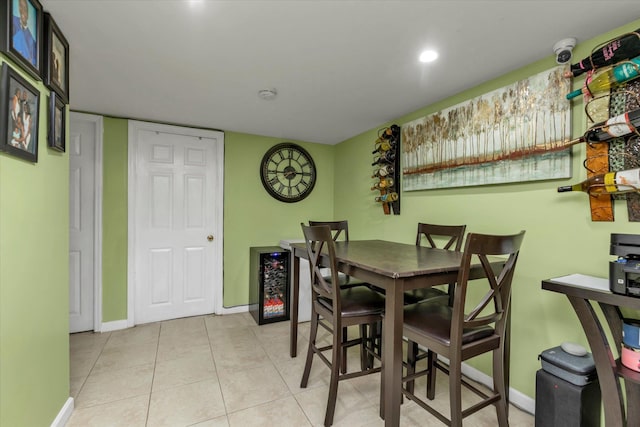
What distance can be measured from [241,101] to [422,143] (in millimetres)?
1692

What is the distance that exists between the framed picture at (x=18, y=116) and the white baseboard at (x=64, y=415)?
142cm

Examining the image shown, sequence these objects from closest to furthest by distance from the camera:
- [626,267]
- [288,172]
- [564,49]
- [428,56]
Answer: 1. [626,267]
2. [564,49]
3. [428,56]
4. [288,172]

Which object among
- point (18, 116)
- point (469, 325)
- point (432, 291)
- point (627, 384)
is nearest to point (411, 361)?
point (432, 291)

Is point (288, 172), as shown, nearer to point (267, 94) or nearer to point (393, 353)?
point (267, 94)

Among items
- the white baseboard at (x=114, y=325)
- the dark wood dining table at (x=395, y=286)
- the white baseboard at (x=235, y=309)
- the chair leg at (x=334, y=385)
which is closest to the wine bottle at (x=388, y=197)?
the dark wood dining table at (x=395, y=286)

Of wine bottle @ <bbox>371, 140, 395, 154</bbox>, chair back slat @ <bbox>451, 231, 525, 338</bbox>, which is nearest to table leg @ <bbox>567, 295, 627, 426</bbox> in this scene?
chair back slat @ <bbox>451, 231, 525, 338</bbox>

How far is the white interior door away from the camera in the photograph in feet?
9.37

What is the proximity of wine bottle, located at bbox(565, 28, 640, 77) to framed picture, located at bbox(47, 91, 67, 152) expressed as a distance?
2.81m

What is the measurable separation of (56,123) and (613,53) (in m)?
2.90

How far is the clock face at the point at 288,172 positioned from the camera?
3.75 meters

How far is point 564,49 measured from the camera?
5.35 feet

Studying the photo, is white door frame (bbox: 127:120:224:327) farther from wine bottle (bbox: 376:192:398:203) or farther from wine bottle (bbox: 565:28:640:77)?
wine bottle (bbox: 565:28:640:77)

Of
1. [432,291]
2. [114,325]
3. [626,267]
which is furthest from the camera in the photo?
[114,325]

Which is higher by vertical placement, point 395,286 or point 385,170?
point 385,170
